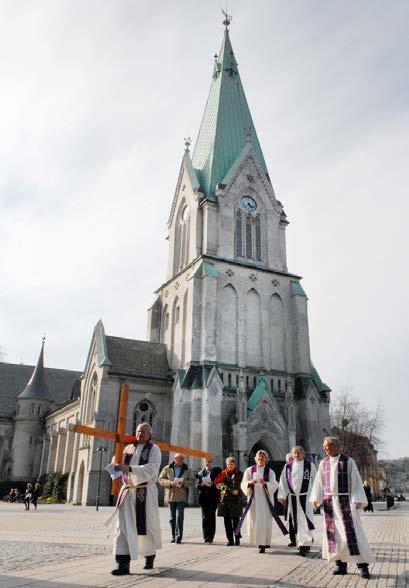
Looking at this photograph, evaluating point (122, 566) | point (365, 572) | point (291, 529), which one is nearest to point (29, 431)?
point (291, 529)

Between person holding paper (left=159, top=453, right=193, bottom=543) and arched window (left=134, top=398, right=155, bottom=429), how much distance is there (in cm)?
2297

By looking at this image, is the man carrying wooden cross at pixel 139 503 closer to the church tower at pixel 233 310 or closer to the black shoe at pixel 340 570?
the black shoe at pixel 340 570

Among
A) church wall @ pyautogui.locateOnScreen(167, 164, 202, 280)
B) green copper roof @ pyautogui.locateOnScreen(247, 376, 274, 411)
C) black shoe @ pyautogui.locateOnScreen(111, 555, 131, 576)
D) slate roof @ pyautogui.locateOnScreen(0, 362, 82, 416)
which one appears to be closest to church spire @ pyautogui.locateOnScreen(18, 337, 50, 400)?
slate roof @ pyautogui.locateOnScreen(0, 362, 82, 416)

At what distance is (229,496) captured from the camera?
429 inches

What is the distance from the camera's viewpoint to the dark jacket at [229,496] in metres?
10.6

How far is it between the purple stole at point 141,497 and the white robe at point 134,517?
0.18 feet

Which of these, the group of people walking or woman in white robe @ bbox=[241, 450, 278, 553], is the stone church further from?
the group of people walking

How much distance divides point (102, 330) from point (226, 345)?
9759 millimetres

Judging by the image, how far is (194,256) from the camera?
37219 mm

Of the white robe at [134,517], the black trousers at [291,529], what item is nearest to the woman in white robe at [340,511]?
the black trousers at [291,529]

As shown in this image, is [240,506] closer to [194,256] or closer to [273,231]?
[194,256]

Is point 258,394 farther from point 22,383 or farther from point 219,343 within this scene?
point 22,383

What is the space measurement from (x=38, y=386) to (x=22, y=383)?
24.1 feet

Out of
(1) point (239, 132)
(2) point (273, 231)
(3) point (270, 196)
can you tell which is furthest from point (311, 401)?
(1) point (239, 132)
